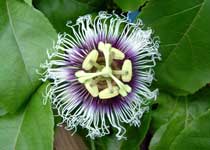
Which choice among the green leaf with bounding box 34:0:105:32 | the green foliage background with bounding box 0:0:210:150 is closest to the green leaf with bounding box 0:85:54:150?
the green foliage background with bounding box 0:0:210:150

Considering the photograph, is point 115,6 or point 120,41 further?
point 115,6

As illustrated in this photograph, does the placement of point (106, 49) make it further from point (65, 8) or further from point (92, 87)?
point (65, 8)

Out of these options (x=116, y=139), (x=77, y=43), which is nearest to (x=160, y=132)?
(x=116, y=139)

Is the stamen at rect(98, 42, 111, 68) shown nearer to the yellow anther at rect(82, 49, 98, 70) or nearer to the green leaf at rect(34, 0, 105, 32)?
the yellow anther at rect(82, 49, 98, 70)

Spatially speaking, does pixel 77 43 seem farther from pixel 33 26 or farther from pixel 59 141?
pixel 59 141

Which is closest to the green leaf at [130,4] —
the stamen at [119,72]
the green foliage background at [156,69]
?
the green foliage background at [156,69]

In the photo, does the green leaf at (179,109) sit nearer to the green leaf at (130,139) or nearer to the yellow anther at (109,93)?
the green leaf at (130,139)
